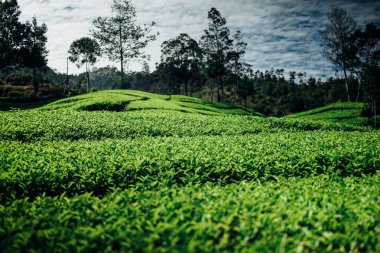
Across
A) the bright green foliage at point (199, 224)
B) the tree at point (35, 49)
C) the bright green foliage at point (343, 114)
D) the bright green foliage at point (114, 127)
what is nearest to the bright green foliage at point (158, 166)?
the bright green foliage at point (199, 224)

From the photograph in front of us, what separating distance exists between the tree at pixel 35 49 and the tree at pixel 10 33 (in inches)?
55.4

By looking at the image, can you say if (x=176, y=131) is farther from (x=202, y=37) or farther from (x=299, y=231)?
(x=202, y=37)

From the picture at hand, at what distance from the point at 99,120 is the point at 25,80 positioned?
55272 millimetres

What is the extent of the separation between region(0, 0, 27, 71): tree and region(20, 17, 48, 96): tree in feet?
4.62

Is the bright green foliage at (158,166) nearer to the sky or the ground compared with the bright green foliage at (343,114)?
nearer to the ground

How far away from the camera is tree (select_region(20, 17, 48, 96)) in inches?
1953

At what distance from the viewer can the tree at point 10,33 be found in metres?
46.7

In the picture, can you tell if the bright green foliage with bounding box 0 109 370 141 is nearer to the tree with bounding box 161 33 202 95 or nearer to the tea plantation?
the tea plantation

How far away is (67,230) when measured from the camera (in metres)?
3.55

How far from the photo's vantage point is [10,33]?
47.8 metres

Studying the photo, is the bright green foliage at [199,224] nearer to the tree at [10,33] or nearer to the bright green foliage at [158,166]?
the bright green foliage at [158,166]

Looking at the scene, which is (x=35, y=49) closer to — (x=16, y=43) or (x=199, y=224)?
(x=16, y=43)

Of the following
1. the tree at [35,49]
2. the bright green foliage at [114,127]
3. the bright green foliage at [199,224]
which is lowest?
the bright green foliage at [199,224]

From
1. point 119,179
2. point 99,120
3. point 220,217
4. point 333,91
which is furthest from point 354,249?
point 333,91
